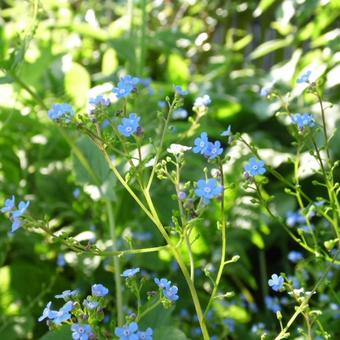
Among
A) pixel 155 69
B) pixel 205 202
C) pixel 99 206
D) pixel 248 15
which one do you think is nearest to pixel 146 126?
pixel 99 206

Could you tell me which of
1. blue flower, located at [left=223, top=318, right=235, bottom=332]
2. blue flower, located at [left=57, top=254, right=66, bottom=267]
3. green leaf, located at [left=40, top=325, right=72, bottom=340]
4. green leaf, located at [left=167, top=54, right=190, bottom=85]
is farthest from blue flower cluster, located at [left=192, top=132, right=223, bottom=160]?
green leaf, located at [left=167, top=54, right=190, bottom=85]

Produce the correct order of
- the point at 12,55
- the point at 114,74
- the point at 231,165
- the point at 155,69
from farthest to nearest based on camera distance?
the point at 155,69, the point at 114,74, the point at 231,165, the point at 12,55

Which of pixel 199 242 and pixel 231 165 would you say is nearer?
pixel 199 242

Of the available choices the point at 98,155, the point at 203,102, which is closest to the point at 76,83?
the point at 98,155

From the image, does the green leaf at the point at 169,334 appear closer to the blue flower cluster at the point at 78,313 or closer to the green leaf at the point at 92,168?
the blue flower cluster at the point at 78,313

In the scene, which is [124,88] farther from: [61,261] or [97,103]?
[61,261]

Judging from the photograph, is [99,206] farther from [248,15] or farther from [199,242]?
[248,15]

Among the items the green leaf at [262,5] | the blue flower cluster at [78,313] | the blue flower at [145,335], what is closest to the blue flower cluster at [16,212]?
the blue flower cluster at [78,313]
